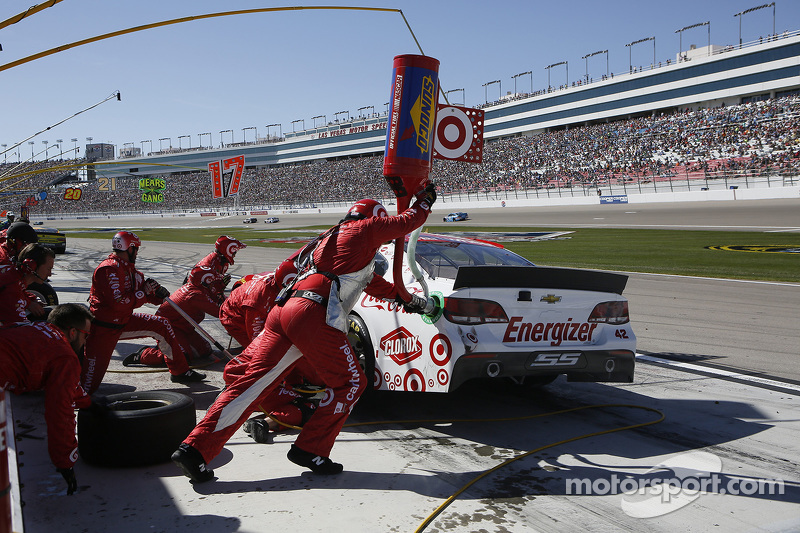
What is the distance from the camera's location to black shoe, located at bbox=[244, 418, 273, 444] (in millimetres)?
4289

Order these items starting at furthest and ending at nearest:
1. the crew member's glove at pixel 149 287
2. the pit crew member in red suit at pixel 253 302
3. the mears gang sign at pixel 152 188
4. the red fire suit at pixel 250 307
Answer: the mears gang sign at pixel 152 188, the crew member's glove at pixel 149 287, the red fire suit at pixel 250 307, the pit crew member in red suit at pixel 253 302

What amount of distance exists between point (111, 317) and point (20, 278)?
955mm

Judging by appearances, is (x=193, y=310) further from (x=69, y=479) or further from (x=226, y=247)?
(x=69, y=479)

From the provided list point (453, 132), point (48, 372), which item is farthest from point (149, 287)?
point (453, 132)

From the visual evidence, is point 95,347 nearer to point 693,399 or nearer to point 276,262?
point 693,399

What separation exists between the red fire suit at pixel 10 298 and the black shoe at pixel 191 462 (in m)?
1.86

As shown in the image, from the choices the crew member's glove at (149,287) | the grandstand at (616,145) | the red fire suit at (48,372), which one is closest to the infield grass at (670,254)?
the crew member's glove at (149,287)

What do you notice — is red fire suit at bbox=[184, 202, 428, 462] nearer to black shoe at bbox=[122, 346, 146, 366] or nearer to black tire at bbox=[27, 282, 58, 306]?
black shoe at bbox=[122, 346, 146, 366]

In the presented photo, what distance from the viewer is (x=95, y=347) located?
5387 millimetres

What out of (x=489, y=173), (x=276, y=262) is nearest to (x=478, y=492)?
(x=276, y=262)

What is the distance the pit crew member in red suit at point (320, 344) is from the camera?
3582 mm

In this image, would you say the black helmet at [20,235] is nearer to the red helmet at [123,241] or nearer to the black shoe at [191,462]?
the red helmet at [123,241]

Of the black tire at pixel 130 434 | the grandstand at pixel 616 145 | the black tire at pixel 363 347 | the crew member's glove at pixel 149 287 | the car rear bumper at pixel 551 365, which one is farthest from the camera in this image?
the grandstand at pixel 616 145

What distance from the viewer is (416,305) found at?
4121 mm
